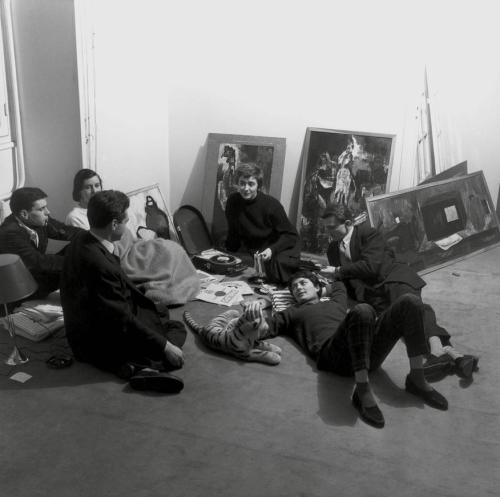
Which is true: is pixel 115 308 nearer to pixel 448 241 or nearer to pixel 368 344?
pixel 368 344

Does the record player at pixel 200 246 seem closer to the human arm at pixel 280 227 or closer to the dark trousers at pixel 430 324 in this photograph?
the human arm at pixel 280 227

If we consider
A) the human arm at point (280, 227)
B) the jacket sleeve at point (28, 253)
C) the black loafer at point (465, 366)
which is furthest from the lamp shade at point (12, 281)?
the black loafer at point (465, 366)

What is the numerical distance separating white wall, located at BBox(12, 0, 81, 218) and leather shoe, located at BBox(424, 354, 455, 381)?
3.64 meters

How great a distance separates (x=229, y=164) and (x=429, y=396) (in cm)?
385

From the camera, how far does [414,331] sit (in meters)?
3.94

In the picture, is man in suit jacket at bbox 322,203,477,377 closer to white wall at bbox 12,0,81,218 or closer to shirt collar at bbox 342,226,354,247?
shirt collar at bbox 342,226,354,247

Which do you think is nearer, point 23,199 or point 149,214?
point 23,199

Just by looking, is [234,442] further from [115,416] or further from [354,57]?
[354,57]

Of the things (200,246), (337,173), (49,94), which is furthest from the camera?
(200,246)

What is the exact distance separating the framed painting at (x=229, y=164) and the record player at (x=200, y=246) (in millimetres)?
150

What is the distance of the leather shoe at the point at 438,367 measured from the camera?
4.32 meters

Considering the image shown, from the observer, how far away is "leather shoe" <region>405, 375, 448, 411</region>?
13.1 feet

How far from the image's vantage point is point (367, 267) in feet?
17.5

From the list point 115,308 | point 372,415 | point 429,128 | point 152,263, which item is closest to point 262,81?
point 429,128
